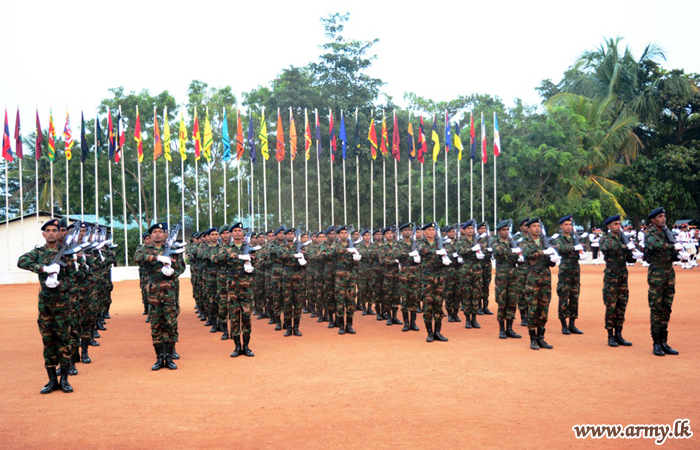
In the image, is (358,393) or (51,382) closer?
(358,393)

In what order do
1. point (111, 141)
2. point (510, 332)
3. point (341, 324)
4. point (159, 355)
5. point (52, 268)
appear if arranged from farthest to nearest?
point (111, 141) < point (341, 324) < point (510, 332) < point (159, 355) < point (52, 268)

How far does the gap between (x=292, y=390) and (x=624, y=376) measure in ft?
13.2

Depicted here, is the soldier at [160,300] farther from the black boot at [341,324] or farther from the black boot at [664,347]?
A: the black boot at [664,347]

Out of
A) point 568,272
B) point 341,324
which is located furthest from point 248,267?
point 568,272

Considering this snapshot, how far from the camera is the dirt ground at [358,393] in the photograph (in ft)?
18.2

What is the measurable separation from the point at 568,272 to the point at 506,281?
1.07 meters

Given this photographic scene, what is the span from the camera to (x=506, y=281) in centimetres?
1106

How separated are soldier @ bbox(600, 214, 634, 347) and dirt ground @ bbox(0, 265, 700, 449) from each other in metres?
0.34

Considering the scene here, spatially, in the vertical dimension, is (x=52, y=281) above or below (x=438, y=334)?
above

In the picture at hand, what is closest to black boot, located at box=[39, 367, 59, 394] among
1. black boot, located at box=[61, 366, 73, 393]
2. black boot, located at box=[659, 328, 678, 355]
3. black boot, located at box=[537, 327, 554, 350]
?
black boot, located at box=[61, 366, 73, 393]

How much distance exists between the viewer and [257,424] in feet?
19.4

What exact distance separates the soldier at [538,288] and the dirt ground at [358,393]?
418 millimetres

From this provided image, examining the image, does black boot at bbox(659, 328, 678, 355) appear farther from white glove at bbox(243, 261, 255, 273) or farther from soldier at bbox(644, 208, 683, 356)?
white glove at bbox(243, 261, 255, 273)

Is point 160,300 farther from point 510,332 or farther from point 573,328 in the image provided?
point 573,328
